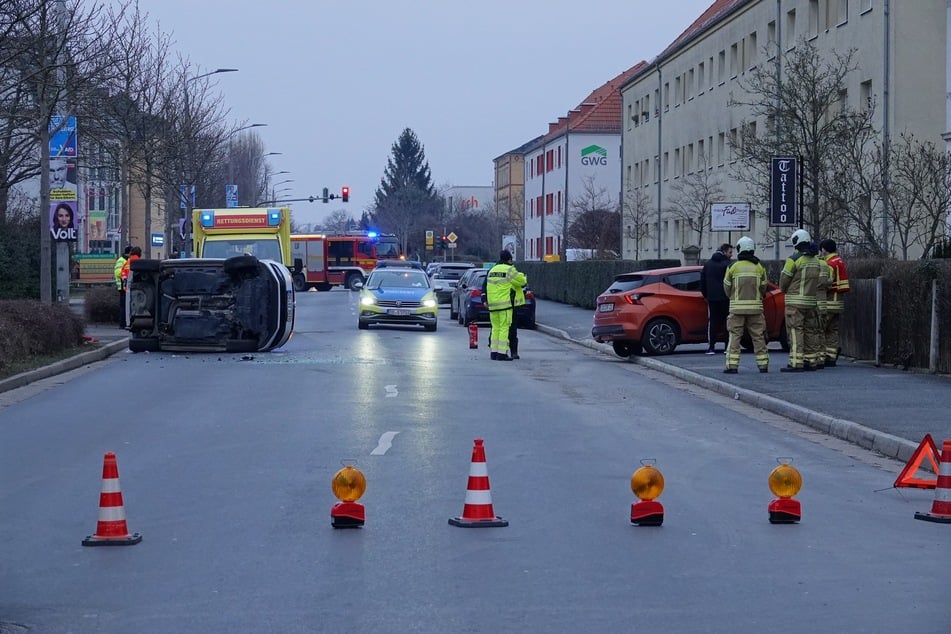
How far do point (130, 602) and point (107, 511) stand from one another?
4.74ft

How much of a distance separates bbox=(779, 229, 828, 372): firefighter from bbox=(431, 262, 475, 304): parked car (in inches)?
1006

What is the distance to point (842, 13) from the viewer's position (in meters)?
40.4

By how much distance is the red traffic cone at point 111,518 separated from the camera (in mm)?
7750

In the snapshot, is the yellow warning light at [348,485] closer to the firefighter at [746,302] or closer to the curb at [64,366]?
the curb at [64,366]

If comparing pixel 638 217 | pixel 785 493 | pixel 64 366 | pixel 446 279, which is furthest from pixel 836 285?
pixel 638 217

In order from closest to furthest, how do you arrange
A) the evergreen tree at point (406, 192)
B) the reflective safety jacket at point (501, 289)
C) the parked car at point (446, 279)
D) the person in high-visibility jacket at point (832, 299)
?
the person in high-visibility jacket at point (832, 299), the reflective safety jacket at point (501, 289), the parked car at point (446, 279), the evergreen tree at point (406, 192)

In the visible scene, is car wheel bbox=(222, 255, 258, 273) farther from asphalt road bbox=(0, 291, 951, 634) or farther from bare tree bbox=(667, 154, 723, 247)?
bare tree bbox=(667, 154, 723, 247)

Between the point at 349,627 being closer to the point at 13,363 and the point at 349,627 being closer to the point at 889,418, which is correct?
the point at 889,418

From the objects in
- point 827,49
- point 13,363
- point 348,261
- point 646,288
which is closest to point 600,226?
point 348,261

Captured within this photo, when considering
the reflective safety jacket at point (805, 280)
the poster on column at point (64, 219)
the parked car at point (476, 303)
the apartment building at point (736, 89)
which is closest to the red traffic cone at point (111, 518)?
the reflective safety jacket at point (805, 280)

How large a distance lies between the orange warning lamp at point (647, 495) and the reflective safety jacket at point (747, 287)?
37.1 ft

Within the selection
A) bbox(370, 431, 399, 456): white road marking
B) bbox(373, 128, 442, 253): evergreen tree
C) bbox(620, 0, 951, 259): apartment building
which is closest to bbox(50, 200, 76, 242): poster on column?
bbox(620, 0, 951, 259): apartment building

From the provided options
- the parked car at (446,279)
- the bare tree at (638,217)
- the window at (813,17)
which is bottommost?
the parked car at (446,279)

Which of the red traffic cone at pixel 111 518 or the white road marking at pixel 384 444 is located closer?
the red traffic cone at pixel 111 518
